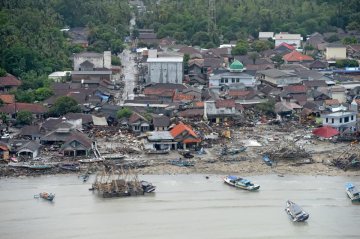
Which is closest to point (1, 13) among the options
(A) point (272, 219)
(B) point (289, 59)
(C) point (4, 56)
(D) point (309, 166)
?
(C) point (4, 56)

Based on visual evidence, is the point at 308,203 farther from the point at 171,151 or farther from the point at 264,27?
the point at 264,27

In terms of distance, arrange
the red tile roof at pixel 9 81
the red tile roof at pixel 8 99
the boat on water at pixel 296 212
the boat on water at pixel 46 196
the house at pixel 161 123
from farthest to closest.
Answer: the red tile roof at pixel 9 81 → the red tile roof at pixel 8 99 → the house at pixel 161 123 → the boat on water at pixel 46 196 → the boat on water at pixel 296 212

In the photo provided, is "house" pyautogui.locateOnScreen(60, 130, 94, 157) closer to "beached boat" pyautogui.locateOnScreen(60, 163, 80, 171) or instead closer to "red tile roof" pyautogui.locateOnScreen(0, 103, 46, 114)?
→ "beached boat" pyautogui.locateOnScreen(60, 163, 80, 171)

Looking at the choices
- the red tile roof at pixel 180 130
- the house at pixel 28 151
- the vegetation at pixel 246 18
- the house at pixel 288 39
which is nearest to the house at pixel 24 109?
the house at pixel 28 151

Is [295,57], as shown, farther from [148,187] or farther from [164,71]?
[148,187]

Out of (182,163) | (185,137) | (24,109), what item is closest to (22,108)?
(24,109)

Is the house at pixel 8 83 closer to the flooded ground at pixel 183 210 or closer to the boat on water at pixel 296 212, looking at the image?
the flooded ground at pixel 183 210
